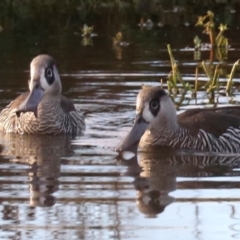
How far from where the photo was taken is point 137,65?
16.0m

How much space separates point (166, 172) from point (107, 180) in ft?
2.25

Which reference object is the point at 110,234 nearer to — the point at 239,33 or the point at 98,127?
the point at 98,127

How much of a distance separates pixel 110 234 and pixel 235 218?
3.15 ft

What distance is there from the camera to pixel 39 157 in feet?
34.5

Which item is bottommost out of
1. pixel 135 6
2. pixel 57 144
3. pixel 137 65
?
pixel 57 144

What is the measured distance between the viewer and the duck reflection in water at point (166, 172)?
27.9 feet

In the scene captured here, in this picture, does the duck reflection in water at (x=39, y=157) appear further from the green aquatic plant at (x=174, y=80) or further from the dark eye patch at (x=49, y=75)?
the green aquatic plant at (x=174, y=80)

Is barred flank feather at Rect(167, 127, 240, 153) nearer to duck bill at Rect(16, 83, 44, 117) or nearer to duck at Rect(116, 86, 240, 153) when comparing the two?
duck at Rect(116, 86, 240, 153)

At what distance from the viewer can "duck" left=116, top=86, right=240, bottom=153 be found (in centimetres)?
1047

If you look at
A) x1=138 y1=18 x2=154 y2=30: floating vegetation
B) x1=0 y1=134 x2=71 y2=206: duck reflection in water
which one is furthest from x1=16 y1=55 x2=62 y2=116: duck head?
x1=138 y1=18 x2=154 y2=30: floating vegetation

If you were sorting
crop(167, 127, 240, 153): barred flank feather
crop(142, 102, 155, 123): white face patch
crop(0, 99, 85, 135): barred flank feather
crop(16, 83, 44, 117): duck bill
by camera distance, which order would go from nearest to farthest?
crop(142, 102, 155, 123): white face patch, crop(167, 127, 240, 153): barred flank feather, crop(16, 83, 44, 117): duck bill, crop(0, 99, 85, 135): barred flank feather

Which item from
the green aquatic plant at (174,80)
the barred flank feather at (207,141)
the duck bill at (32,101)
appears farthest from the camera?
the green aquatic plant at (174,80)

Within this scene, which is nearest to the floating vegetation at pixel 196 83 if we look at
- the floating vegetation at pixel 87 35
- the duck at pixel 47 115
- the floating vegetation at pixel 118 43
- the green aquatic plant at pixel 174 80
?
the green aquatic plant at pixel 174 80

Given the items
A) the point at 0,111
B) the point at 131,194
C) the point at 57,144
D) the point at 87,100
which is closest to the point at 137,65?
the point at 87,100
